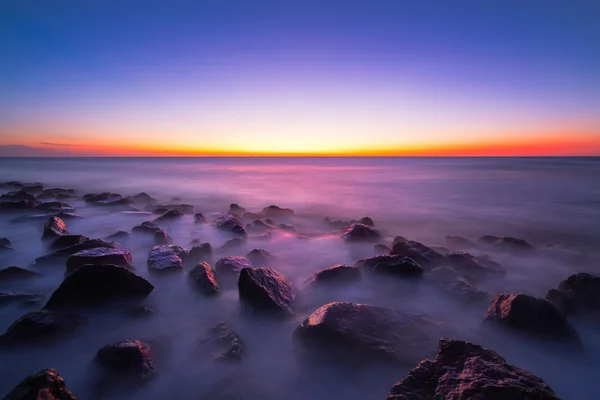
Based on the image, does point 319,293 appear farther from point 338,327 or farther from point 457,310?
point 457,310

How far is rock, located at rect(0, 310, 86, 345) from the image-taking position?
3064mm

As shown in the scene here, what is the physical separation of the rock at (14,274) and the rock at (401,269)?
5.62m

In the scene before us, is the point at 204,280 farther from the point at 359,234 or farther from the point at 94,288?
the point at 359,234

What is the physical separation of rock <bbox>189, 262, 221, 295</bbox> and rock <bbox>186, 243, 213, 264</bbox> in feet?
3.09

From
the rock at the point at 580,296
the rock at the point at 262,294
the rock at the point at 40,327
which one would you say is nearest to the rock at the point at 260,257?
the rock at the point at 262,294

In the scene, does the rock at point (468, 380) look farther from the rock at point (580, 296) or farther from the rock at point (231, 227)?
the rock at point (231, 227)

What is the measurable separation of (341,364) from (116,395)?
6.76 feet

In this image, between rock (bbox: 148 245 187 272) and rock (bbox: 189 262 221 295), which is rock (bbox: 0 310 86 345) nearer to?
rock (bbox: 189 262 221 295)

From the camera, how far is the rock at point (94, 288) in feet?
11.7

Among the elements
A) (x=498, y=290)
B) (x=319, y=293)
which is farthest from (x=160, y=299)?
(x=498, y=290)

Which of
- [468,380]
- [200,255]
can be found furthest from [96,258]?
[468,380]

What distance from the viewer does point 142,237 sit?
23.7 ft

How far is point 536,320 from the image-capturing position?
340 centimetres

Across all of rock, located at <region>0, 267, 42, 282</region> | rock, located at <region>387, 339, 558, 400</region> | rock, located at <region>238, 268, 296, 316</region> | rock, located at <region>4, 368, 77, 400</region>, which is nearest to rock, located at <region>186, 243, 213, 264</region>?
rock, located at <region>238, 268, 296, 316</region>
